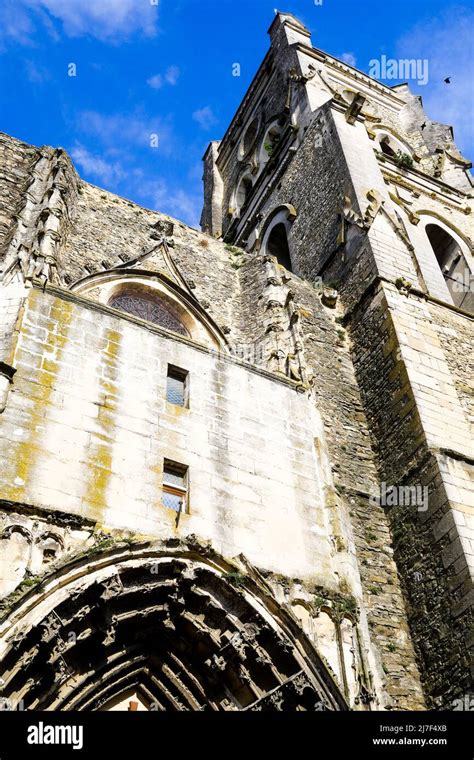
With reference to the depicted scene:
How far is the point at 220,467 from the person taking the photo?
28.5 ft

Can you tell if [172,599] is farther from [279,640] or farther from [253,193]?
[253,193]

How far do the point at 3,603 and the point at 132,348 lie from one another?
384 cm

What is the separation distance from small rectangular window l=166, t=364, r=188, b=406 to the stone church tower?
0.08ft

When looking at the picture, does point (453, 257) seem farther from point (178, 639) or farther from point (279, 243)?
point (178, 639)

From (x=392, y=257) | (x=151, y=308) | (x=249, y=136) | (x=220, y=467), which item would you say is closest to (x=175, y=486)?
(x=220, y=467)

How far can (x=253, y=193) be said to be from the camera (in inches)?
908

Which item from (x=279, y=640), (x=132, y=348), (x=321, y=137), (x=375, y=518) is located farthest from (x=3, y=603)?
(x=321, y=137)

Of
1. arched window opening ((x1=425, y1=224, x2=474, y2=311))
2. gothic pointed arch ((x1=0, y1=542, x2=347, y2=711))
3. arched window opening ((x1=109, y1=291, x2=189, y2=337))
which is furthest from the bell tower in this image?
arched window opening ((x1=109, y1=291, x2=189, y2=337))

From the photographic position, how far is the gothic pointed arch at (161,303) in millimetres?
11945

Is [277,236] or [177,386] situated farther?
[277,236]

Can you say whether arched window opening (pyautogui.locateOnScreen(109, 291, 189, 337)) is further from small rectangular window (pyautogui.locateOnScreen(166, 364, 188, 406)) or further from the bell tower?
small rectangular window (pyautogui.locateOnScreen(166, 364, 188, 406))

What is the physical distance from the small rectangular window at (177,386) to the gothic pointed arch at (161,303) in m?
2.45

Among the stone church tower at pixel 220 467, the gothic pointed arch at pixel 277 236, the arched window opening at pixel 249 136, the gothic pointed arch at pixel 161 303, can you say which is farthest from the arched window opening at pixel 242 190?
the gothic pointed arch at pixel 161 303

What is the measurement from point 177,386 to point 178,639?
10.3 ft
